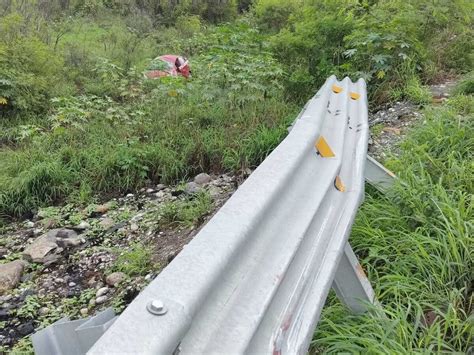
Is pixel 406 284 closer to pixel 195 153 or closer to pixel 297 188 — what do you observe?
pixel 297 188

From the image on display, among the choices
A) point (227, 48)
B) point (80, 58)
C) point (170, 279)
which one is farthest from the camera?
point (80, 58)

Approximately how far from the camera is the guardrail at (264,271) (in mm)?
904

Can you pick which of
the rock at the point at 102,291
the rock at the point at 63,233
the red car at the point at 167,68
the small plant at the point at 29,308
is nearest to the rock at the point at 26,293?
the small plant at the point at 29,308

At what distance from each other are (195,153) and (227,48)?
2.44 metres

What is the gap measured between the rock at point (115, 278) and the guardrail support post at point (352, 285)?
176 cm

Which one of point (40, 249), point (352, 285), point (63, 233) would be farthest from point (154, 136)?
point (352, 285)

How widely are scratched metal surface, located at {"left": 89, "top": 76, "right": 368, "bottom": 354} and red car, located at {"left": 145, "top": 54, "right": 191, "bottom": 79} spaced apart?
6.34 m

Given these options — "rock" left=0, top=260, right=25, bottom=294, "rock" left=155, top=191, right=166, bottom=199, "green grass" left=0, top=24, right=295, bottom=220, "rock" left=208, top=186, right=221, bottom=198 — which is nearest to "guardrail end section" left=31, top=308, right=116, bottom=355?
"rock" left=0, top=260, right=25, bottom=294

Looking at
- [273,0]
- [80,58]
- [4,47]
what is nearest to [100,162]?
[4,47]

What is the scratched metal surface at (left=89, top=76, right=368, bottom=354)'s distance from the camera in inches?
35.6

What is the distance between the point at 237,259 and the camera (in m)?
1.14

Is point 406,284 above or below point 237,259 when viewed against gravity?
below

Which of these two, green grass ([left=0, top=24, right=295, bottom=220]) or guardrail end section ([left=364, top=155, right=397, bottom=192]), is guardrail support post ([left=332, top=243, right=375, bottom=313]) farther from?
green grass ([left=0, top=24, right=295, bottom=220])

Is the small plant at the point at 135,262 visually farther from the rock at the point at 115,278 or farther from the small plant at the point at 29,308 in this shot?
the small plant at the point at 29,308
